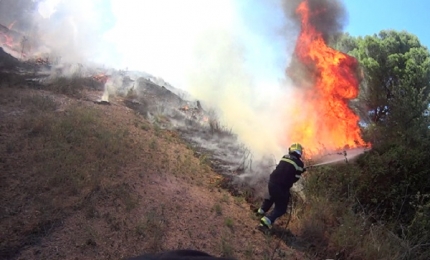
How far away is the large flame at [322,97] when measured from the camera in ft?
36.3

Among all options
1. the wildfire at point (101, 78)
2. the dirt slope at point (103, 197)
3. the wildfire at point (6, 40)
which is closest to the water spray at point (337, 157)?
the dirt slope at point (103, 197)

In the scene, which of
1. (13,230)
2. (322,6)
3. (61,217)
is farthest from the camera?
(322,6)

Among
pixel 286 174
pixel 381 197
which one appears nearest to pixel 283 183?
pixel 286 174

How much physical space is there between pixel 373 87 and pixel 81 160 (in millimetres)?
14441

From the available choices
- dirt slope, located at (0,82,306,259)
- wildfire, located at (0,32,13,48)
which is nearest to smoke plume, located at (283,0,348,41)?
dirt slope, located at (0,82,306,259)

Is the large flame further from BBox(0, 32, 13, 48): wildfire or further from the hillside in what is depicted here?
Answer: BBox(0, 32, 13, 48): wildfire

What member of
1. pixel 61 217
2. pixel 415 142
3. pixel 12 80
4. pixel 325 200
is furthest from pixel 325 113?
pixel 12 80

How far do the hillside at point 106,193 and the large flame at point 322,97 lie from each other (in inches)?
139

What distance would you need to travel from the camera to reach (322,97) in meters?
12.4

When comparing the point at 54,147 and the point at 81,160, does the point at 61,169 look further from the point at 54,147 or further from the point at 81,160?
the point at 54,147

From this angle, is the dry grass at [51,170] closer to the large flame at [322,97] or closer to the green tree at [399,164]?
the green tree at [399,164]

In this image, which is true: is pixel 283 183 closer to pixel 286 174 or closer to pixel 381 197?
pixel 286 174

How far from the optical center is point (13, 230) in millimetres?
5098

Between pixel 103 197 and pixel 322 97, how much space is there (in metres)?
8.86
